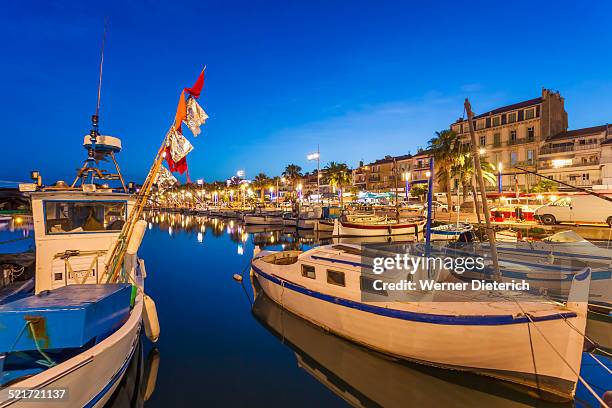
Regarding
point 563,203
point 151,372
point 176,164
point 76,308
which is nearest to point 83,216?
point 176,164

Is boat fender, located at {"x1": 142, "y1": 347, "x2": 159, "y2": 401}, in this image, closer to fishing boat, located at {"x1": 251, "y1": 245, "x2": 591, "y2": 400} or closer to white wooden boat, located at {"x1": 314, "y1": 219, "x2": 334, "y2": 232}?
fishing boat, located at {"x1": 251, "y1": 245, "x2": 591, "y2": 400}

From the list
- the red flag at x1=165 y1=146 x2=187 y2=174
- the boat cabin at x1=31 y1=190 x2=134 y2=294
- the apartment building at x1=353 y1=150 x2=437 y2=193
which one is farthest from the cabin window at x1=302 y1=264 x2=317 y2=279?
the apartment building at x1=353 y1=150 x2=437 y2=193

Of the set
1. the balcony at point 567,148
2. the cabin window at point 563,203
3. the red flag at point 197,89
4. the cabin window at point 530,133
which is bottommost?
the cabin window at point 563,203

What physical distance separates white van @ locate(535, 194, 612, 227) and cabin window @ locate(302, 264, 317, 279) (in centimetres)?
3731

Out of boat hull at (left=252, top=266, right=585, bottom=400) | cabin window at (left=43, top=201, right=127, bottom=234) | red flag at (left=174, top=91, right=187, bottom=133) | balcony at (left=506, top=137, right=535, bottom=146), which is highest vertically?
balcony at (left=506, top=137, right=535, bottom=146)

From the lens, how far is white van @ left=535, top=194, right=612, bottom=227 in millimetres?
33688

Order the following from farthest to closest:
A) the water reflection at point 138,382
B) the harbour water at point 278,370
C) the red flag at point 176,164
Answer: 1. the red flag at point 176,164
2. the harbour water at point 278,370
3. the water reflection at point 138,382

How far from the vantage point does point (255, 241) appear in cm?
4112

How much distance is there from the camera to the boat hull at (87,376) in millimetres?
4918

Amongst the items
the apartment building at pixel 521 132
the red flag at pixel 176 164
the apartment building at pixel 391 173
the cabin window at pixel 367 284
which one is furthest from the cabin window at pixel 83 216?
the apartment building at pixel 391 173

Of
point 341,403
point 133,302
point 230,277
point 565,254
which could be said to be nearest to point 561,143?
point 565,254

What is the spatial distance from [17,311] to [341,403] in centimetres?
779

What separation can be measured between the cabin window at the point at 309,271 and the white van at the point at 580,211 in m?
37.3

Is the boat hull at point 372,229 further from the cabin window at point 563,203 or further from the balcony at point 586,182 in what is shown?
the balcony at point 586,182
